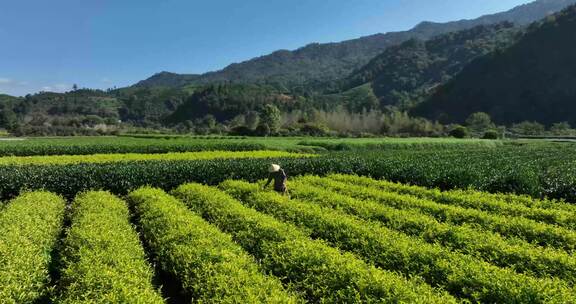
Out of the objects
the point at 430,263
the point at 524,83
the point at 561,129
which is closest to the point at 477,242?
the point at 430,263

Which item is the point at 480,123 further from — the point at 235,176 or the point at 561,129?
the point at 235,176

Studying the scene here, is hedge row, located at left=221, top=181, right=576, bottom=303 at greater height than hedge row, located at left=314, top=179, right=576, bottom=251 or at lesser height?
greater

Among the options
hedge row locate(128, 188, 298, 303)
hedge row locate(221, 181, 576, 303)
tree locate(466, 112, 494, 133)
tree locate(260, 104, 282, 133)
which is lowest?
tree locate(466, 112, 494, 133)

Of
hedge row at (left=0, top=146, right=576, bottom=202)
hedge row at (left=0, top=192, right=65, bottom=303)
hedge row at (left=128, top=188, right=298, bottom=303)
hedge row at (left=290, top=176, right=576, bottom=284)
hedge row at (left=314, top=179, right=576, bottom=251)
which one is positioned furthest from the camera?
hedge row at (left=0, top=146, right=576, bottom=202)

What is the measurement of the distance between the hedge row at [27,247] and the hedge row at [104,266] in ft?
1.45

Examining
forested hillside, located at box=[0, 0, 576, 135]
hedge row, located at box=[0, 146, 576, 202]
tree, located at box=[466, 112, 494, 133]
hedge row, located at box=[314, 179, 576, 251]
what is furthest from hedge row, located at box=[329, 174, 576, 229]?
tree, located at box=[466, 112, 494, 133]

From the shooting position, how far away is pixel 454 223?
37.0 feet

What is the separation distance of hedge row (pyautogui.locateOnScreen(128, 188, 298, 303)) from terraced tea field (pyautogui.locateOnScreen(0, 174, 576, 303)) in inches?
0.9

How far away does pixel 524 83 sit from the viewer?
10931 centimetres

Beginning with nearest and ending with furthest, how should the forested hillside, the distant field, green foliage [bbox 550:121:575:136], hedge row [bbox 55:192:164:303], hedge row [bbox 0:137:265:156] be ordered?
hedge row [bbox 55:192:164:303] → hedge row [bbox 0:137:265:156] → the distant field → green foliage [bbox 550:121:575:136] → the forested hillside

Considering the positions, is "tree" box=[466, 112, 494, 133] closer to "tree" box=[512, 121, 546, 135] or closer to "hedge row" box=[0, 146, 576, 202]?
"tree" box=[512, 121, 546, 135]

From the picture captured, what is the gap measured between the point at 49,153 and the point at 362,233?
31.9 metres

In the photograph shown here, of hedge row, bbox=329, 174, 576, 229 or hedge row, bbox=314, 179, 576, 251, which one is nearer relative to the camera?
hedge row, bbox=314, 179, 576, 251

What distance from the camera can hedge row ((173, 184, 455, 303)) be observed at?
248 inches
